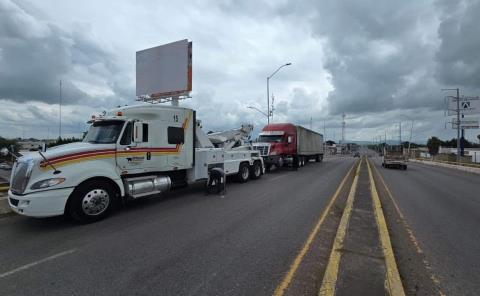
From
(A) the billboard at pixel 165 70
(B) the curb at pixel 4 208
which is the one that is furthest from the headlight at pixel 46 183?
(A) the billboard at pixel 165 70

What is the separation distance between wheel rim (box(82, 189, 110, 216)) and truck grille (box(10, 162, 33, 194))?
3.86ft

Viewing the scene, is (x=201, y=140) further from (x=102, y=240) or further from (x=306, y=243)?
(x=306, y=243)

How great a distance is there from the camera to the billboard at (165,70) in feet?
72.7

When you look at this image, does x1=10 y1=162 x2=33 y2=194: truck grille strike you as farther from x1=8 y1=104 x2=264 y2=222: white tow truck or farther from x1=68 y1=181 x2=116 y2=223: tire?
x1=68 y1=181 x2=116 y2=223: tire

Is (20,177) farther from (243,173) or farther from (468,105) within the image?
(468,105)

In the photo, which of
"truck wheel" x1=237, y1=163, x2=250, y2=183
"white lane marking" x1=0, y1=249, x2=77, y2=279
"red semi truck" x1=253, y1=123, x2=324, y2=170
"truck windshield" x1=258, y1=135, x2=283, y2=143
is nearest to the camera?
"white lane marking" x1=0, y1=249, x2=77, y2=279

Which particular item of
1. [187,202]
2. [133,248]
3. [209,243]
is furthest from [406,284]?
[187,202]

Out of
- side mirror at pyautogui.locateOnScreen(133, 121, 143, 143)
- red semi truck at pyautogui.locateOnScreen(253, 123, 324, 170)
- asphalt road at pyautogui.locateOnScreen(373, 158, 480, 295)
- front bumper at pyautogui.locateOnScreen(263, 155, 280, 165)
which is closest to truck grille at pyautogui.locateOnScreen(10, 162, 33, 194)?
side mirror at pyautogui.locateOnScreen(133, 121, 143, 143)

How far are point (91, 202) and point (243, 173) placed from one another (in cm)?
829

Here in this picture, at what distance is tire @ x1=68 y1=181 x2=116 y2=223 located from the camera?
21.7 feet

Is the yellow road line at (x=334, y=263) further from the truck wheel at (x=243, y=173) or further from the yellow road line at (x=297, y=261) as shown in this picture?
the truck wheel at (x=243, y=173)

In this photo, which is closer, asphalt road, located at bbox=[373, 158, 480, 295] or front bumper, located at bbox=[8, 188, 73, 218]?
asphalt road, located at bbox=[373, 158, 480, 295]

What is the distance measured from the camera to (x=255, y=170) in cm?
1536

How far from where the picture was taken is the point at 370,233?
5.94 meters
